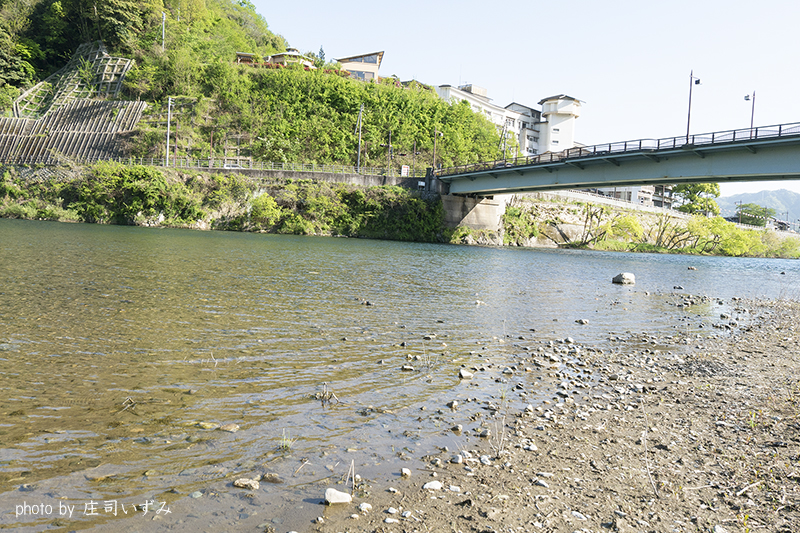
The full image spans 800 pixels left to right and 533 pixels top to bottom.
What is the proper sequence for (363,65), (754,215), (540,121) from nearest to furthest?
(363,65) → (754,215) → (540,121)

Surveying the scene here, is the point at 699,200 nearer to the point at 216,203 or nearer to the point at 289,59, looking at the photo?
the point at 289,59

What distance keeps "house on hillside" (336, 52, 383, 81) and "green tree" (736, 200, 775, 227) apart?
99.8 meters

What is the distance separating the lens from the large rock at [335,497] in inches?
189

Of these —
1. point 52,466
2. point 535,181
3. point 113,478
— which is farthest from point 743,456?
point 535,181

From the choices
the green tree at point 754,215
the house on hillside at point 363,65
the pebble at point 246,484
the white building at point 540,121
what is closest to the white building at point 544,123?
the white building at point 540,121

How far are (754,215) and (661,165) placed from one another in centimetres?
11235

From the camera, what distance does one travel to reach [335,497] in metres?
4.81

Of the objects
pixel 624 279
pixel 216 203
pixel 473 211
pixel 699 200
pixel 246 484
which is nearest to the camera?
pixel 246 484

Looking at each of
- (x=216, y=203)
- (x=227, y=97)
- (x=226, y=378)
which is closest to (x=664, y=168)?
(x=226, y=378)

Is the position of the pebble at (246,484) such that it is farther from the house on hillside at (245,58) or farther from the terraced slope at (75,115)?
the house on hillside at (245,58)

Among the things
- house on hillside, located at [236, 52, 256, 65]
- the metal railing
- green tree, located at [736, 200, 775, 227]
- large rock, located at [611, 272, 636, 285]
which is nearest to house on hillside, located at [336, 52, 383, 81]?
house on hillside, located at [236, 52, 256, 65]

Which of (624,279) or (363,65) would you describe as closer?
(624,279)

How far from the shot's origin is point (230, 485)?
502 cm

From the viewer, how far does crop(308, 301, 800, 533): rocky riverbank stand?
4672 mm
